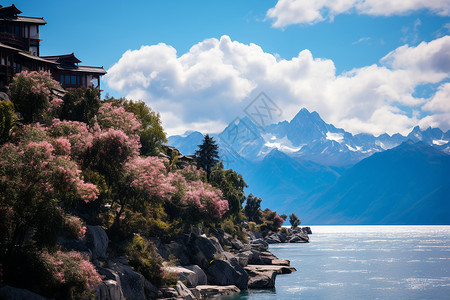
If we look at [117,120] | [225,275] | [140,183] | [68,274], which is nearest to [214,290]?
[225,275]

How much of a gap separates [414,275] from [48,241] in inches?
2628

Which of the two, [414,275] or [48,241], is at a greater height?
[48,241]

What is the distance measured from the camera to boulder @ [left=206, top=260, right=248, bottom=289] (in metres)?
56.1

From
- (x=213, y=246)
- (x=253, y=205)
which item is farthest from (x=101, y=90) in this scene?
(x=253, y=205)

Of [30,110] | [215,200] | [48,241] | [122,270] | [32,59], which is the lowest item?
[122,270]

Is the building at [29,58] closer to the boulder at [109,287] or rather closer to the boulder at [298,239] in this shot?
the boulder at [109,287]

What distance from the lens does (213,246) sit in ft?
190

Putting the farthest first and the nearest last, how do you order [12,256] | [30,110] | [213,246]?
1. [213,246]
2. [30,110]
3. [12,256]

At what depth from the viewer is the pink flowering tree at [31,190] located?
89.2ft

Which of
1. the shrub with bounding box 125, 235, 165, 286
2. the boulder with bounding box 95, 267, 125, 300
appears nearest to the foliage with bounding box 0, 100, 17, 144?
the boulder with bounding box 95, 267, 125, 300

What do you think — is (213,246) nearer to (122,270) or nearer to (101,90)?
(122,270)

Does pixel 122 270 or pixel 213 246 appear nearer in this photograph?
pixel 122 270

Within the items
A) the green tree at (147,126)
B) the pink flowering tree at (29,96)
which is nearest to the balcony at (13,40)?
the green tree at (147,126)

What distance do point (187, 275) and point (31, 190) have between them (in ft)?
83.9
